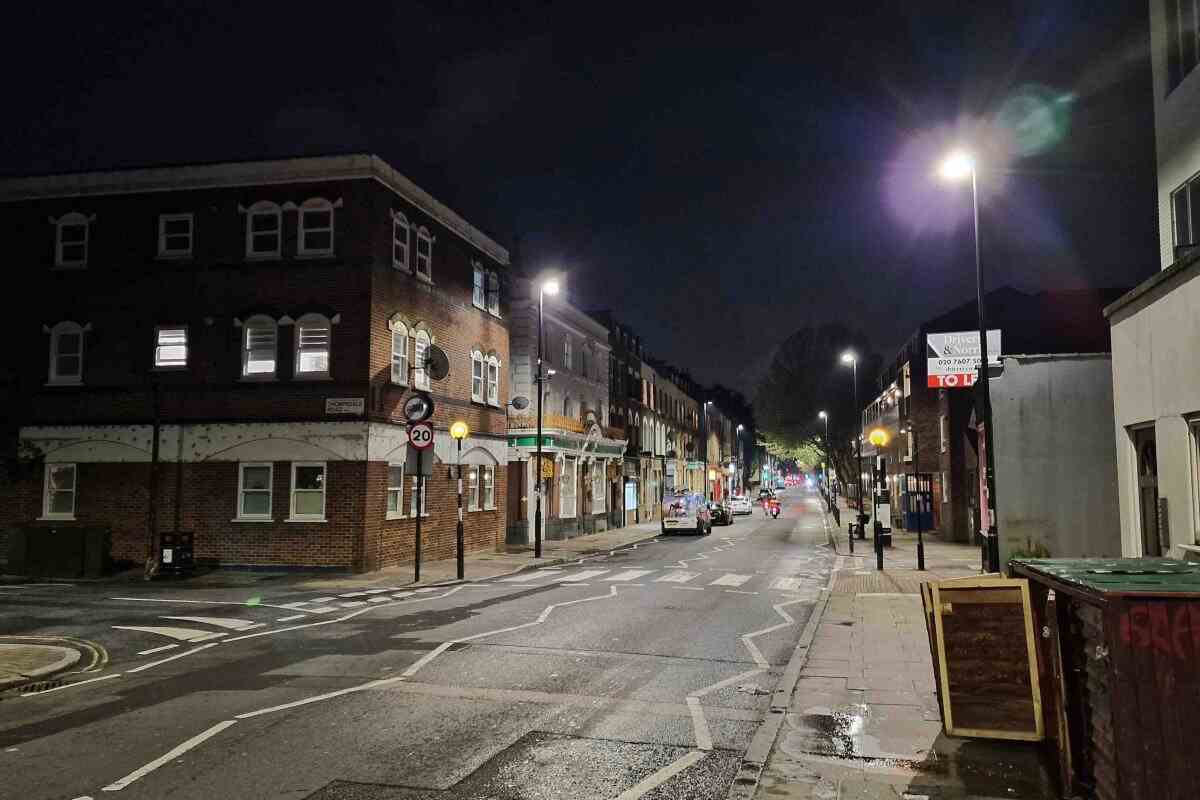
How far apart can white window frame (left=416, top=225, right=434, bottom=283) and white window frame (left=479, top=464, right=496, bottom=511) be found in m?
7.73

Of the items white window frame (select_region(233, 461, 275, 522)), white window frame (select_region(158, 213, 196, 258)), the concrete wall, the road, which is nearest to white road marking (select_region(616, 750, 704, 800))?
the road

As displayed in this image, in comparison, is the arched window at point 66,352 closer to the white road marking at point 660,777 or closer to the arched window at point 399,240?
the arched window at point 399,240

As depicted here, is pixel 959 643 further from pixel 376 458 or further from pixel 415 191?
pixel 415 191

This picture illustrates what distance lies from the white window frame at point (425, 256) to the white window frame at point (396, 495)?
6.10 meters

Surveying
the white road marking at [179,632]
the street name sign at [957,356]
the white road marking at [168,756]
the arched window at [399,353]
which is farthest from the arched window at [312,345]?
the white road marking at [168,756]

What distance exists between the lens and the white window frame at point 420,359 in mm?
25656

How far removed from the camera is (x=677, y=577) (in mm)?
21703

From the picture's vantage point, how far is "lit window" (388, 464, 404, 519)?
24.1 meters

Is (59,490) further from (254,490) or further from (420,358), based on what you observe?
(420,358)

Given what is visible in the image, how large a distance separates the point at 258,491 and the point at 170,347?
5088 millimetres

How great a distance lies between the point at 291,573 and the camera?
2234 centimetres

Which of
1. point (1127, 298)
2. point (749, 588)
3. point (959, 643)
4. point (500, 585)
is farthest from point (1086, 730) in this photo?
point (500, 585)

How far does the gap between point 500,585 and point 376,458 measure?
18.0 feet

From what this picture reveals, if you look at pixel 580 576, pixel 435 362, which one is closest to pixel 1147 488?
pixel 580 576
